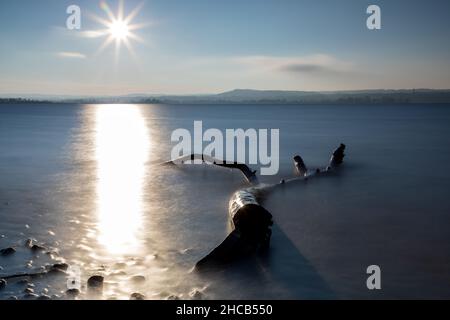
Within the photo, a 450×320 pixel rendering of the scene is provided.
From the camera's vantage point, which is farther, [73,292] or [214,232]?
[214,232]

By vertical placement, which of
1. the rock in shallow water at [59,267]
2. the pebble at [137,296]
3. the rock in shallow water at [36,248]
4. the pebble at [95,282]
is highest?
the rock in shallow water at [36,248]

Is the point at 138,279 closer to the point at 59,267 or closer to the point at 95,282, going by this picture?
the point at 95,282

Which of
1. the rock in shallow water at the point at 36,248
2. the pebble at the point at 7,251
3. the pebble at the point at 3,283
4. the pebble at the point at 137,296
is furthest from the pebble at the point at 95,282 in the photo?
the pebble at the point at 7,251

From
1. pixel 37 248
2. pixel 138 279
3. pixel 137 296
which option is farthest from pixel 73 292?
pixel 37 248

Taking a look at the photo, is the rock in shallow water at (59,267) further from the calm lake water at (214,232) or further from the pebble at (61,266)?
the calm lake water at (214,232)

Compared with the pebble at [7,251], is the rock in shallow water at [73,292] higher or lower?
lower

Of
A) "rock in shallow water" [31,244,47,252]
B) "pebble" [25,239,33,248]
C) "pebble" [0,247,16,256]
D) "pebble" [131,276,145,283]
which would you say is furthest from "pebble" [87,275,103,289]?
"pebble" [25,239,33,248]

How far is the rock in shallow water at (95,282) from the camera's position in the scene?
1147cm

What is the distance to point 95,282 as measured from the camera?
11547 millimetres

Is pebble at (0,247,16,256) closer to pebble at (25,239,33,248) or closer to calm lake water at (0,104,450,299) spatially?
calm lake water at (0,104,450,299)

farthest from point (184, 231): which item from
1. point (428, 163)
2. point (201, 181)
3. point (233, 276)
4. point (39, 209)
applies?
point (428, 163)

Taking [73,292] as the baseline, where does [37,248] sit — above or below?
above

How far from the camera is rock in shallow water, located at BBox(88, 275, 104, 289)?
11469 millimetres

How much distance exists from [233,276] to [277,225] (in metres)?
6.04
